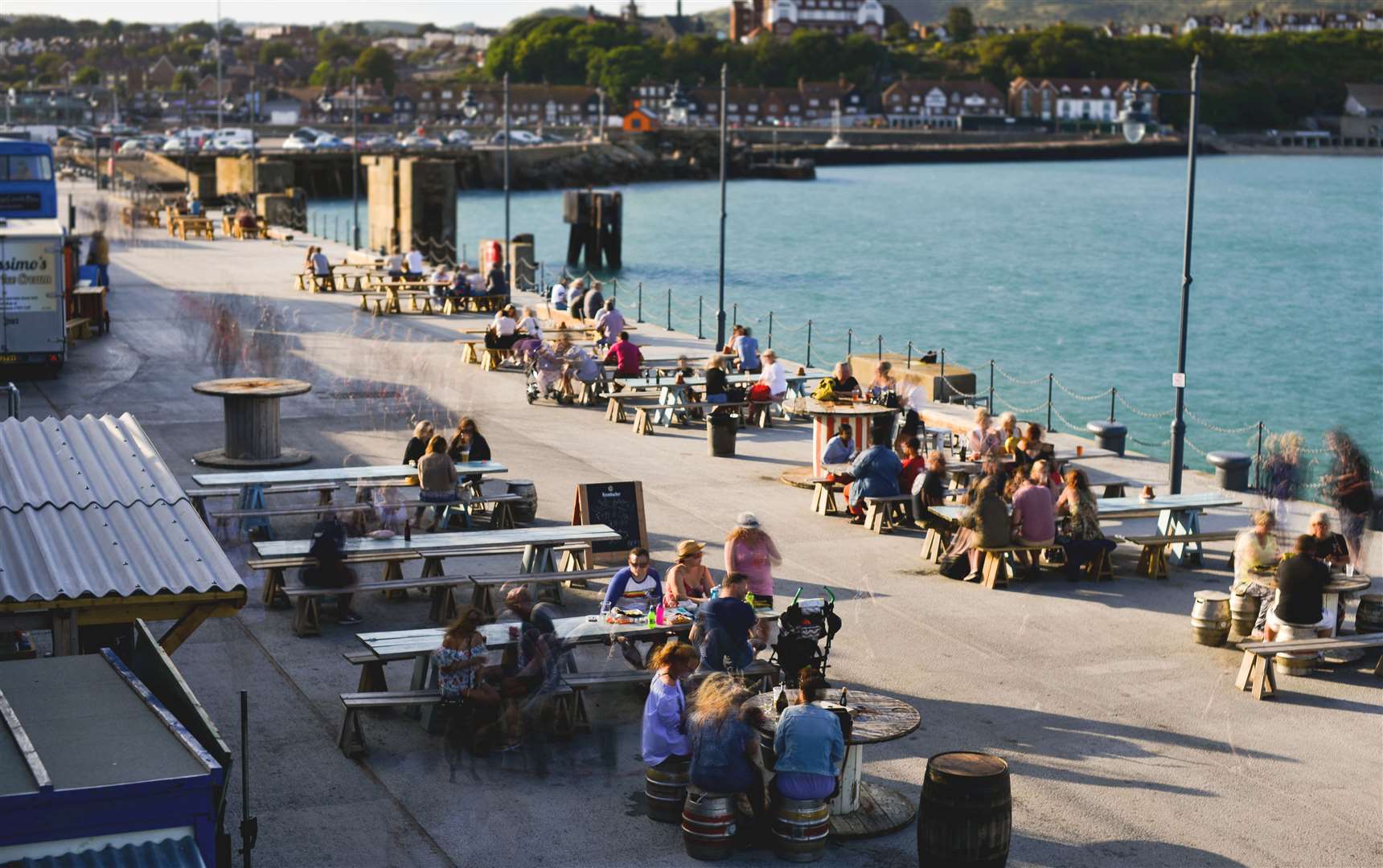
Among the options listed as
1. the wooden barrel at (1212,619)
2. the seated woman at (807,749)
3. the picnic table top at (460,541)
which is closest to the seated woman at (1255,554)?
the wooden barrel at (1212,619)

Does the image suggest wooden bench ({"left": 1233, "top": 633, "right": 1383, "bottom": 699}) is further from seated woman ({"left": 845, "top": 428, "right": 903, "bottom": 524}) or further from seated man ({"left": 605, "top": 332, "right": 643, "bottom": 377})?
seated man ({"left": 605, "top": 332, "right": 643, "bottom": 377})

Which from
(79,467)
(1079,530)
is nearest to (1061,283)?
(1079,530)

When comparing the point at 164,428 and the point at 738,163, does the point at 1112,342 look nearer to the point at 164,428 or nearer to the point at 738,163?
the point at 164,428

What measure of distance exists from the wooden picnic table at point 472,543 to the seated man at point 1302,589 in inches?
230

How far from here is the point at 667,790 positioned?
1073cm

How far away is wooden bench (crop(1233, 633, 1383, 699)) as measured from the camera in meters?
13.4

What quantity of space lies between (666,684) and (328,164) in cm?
11488

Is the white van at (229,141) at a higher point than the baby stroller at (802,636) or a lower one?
higher

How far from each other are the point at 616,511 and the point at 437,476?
7.21 ft

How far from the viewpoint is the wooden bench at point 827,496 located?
19328mm

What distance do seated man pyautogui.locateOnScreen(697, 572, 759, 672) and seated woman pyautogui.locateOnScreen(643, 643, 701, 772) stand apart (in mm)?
1252

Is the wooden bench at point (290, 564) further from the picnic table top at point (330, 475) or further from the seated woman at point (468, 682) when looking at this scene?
the seated woman at point (468, 682)

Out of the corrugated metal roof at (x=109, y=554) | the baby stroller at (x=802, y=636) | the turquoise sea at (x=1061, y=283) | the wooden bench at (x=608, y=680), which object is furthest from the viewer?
the turquoise sea at (x=1061, y=283)

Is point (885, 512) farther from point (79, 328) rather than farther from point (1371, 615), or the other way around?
point (79, 328)
